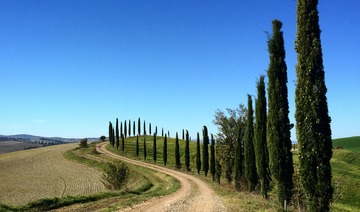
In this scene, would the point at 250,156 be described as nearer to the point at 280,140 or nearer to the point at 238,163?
the point at 238,163

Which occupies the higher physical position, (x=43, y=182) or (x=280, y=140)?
(x=280, y=140)

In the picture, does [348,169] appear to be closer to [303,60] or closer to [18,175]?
[303,60]

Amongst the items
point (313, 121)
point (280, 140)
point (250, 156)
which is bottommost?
point (250, 156)

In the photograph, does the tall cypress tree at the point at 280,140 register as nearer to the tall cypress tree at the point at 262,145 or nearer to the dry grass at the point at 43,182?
the tall cypress tree at the point at 262,145

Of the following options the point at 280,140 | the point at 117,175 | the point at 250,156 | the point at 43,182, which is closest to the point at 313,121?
the point at 280,140

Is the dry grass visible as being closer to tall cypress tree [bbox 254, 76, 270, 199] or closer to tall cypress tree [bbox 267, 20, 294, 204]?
tall cypress tree [bbox 254, 76, 270, 199]

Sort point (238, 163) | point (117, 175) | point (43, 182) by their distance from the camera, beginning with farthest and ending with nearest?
point (43, 182), point (238, 163), point (117, 175)

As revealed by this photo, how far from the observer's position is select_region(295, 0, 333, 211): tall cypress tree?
572 inches

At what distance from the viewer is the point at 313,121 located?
14.6 meters

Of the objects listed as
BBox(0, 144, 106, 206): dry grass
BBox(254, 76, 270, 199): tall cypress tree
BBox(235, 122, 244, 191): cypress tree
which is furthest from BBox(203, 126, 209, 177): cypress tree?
BBox(254, 76, 270, 199): tall cypress tree

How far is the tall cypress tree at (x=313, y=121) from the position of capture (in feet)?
47.7

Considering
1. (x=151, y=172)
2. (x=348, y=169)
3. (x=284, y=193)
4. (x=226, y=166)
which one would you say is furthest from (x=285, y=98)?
(x=348, y=169)

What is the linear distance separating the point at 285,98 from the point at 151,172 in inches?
1376

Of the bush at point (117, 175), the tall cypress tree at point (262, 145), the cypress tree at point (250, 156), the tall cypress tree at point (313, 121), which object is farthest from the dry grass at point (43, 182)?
the tall cypress tree at point (313, 121)
